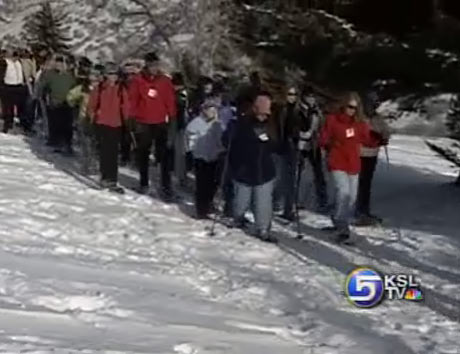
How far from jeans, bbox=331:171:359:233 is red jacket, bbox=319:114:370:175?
0.23 feet

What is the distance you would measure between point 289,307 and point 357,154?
11.4ft

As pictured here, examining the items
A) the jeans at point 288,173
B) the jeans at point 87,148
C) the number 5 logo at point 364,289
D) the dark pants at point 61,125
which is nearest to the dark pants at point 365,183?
the jeans at point 288,173

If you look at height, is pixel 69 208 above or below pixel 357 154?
below

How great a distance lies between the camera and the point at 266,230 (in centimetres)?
1220

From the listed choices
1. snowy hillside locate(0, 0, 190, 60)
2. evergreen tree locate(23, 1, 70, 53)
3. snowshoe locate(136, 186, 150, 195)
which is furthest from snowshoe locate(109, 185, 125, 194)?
evergreen tree locate(23, 1, 70, 53)

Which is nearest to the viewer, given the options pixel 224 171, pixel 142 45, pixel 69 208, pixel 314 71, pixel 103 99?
pixel 314 71

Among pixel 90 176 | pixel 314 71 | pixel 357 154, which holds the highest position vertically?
pixel 314 71

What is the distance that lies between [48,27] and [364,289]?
36.8 m

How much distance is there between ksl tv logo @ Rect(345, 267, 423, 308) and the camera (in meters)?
9.05

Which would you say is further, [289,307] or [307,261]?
[307,261]

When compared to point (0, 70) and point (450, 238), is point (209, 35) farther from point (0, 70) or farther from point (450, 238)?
point (450, 238)

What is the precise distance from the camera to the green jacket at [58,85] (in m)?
18.9

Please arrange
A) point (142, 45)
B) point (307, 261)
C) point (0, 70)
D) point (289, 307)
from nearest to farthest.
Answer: point (289, 307) < point (307, 261) < point (0, 70) < point (142, 45)

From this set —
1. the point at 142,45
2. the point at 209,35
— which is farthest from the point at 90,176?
the point at 142,45
